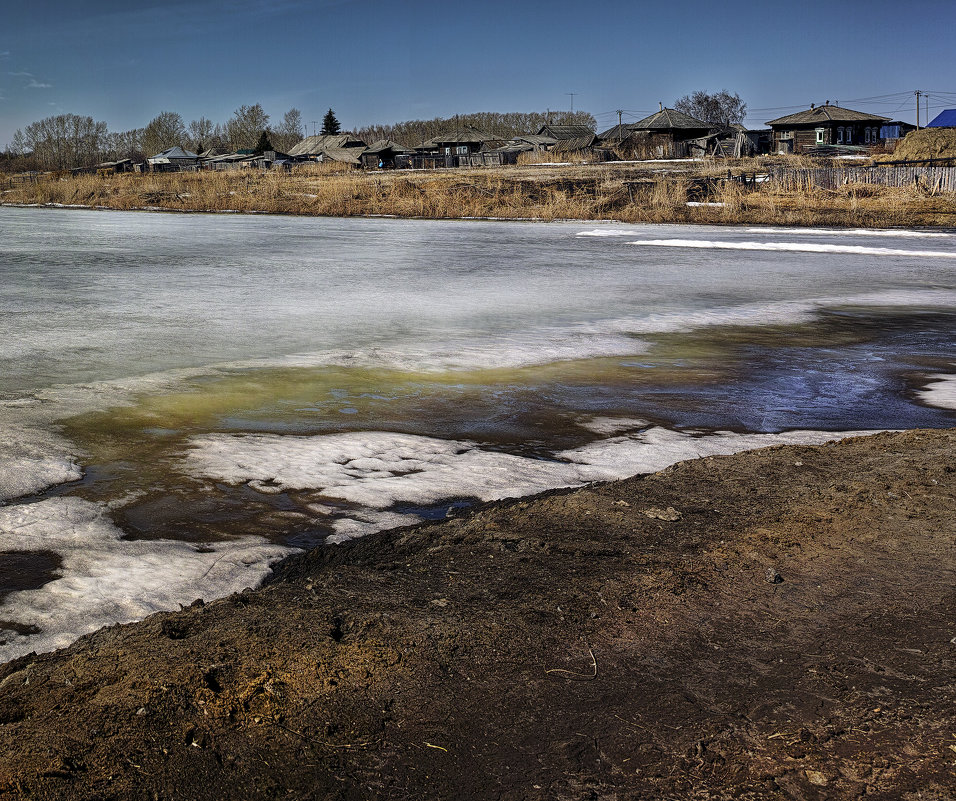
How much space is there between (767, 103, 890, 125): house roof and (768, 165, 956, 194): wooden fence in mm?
44612

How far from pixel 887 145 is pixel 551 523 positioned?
237 ft

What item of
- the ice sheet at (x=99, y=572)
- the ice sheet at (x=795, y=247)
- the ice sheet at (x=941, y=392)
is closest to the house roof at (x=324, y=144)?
the ice sheet at (x=795, y=247)

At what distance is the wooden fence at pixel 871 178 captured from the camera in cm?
2886

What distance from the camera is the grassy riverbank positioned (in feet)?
92.1

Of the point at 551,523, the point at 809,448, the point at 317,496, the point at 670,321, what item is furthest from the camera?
the point at 670,321

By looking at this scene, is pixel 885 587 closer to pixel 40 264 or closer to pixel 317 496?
pixel 317 496

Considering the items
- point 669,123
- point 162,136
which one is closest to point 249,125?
point 162,136

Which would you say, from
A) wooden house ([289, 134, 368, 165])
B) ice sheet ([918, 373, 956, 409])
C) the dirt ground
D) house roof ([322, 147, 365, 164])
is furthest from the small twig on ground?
wooden house ([289, 134, 368, 165])

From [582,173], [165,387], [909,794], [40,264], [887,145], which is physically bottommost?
[909,794]

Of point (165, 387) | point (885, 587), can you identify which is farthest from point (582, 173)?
point (885, 587)

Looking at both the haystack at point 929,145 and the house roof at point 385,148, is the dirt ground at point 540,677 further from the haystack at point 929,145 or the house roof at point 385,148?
the house roof at point 385,148

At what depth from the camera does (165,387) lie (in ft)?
21.4

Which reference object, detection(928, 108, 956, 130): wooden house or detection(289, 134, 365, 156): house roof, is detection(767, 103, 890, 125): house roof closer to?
detection(928, 108, 956, 130): wooden house

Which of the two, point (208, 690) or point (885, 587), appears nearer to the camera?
point (208, 690)
